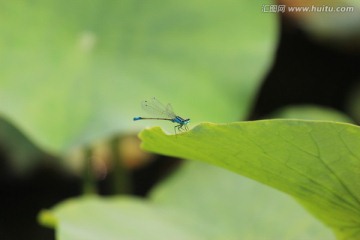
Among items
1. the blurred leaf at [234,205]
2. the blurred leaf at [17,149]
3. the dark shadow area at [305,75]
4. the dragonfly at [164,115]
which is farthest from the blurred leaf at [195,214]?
the dark shadow area at [305,75]

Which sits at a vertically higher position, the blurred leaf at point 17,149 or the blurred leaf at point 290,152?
the blurred leaf at point 290,152

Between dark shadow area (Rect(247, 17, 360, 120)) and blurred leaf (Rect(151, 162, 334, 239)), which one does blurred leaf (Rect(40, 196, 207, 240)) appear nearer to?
blurred leaf (Rect(151, 162, 334, 239))

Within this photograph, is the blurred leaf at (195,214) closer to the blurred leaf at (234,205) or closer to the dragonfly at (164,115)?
the blurred leaf at (234,205)

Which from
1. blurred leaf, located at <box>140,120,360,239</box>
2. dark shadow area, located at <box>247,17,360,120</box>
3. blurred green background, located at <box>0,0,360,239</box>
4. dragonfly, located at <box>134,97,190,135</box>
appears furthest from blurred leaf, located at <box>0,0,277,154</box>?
dark shadow area, located at <box>247,17,360,120</box>

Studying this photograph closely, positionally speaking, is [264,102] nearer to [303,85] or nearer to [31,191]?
[303,85]

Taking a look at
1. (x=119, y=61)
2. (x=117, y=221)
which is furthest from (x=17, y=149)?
(x=117, y=221)

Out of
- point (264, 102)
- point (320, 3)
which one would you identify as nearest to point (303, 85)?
point (264, 102)
